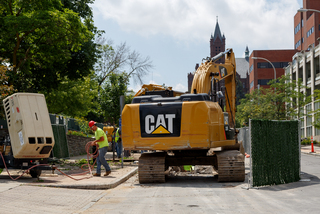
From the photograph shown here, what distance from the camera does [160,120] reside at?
12.4 m

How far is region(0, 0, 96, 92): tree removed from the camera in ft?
59.6

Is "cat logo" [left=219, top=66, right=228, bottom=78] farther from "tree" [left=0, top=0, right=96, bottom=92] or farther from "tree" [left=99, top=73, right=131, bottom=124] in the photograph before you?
"tree" [left=99, top=73, right=131, bottom=124]

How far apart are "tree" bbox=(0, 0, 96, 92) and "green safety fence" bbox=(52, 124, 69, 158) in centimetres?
264

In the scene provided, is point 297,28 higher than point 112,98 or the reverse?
higher

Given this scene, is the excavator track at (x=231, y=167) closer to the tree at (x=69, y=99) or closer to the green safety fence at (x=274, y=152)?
the green safety fence at (x=274, y=152)

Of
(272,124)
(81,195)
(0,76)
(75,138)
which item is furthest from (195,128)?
(75,138)

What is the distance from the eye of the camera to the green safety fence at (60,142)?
73.5ft

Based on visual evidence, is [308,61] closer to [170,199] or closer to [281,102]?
[281,102]

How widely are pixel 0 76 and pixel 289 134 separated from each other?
34.8ft

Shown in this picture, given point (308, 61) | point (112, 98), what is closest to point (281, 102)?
point (308, 61)

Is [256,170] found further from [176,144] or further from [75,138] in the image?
[75,138]

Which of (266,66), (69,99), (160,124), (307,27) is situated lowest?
(160,124)

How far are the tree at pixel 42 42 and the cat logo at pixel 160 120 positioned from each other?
26.2 feet

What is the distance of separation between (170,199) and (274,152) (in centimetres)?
384
